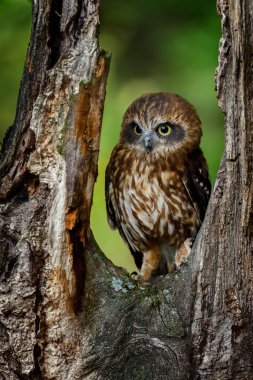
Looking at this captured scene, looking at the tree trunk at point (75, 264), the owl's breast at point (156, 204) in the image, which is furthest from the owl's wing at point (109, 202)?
the tree trunk at point (75, 264)

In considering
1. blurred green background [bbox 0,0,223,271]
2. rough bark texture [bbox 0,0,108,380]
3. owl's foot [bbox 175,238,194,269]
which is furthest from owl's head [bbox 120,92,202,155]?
rough bark texture [bbox 0,0,108,380]

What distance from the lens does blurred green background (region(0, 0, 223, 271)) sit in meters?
4.70

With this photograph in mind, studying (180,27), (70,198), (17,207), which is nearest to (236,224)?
(70,198)

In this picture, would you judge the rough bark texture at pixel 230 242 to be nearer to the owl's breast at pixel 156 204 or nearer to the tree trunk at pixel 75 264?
the tree trunk at pixel 75 264

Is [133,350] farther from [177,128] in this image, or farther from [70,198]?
[177,128]

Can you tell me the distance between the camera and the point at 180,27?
5078 mm

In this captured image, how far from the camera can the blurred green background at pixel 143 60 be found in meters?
4.70

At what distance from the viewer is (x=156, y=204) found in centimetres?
480

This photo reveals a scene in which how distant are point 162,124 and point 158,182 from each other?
1.22 feet

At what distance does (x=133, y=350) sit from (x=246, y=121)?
1081mm

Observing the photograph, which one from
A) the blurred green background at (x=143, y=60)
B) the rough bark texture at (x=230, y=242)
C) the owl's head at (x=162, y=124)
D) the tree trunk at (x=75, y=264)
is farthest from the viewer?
the owl's head at (x=162, y=124)

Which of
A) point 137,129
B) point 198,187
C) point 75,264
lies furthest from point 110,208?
point 75,264

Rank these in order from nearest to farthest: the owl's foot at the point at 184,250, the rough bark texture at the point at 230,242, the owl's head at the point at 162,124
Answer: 1. the rough bark texture at the point at 230,242
2. the owl's foot at the point at 184,250
3. the owl's head at the point at 162,124

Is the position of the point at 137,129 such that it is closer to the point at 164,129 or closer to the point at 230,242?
the point at 164,129
